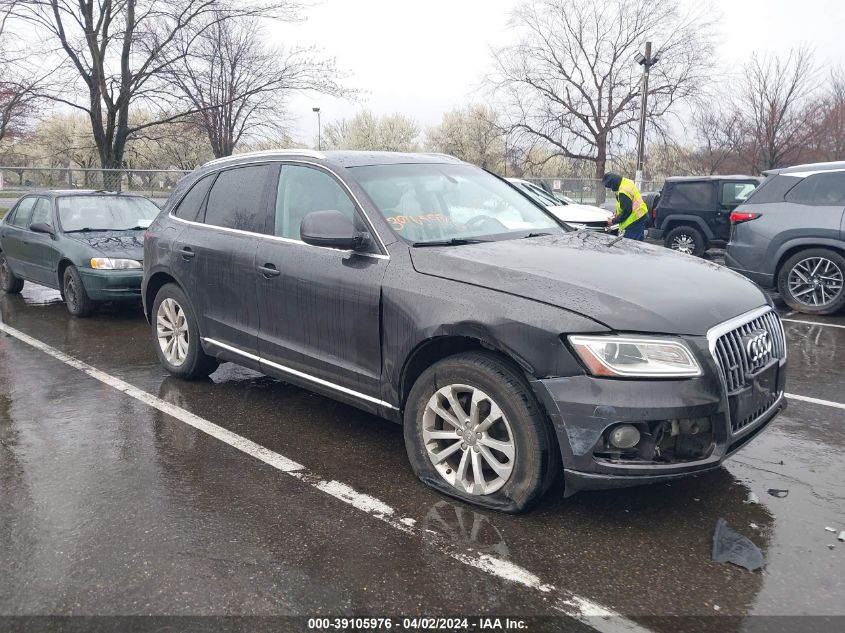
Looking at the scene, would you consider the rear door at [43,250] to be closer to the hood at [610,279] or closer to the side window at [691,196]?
the hood at [610,279]

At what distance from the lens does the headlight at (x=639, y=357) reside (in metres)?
3.03

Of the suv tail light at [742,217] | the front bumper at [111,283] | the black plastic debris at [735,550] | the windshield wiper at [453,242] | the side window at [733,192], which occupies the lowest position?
the black plastic debris at [735,550]

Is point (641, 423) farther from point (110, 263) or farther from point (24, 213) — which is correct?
point (24, 213)

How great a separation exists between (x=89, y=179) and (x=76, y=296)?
1081 centimetres

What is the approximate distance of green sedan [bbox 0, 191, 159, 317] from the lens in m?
8.35

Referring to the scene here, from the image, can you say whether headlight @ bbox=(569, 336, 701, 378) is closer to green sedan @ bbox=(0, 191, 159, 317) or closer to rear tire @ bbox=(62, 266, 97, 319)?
green sedan @ bbox=(0, 191, 159, 317)

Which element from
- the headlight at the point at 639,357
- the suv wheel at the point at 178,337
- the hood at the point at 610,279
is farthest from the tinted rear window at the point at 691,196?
the headlight at the point at 639,357

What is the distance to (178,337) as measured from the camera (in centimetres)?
566

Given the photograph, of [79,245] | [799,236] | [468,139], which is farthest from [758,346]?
[468,139]

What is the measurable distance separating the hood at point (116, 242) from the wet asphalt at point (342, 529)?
3.68 metres

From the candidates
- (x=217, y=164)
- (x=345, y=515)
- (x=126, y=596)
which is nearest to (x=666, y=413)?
(x=345, y=515)

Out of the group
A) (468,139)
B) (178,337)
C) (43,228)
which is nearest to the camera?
(178,337)

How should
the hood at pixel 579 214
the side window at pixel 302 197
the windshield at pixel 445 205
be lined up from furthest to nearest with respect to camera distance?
the hood at pixel 579 214
the side window at pixel 302 197
the windshield at pixel 445 205

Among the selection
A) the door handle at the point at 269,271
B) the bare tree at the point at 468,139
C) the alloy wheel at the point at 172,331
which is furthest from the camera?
the bare tree at the point at 468,139
